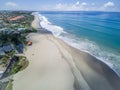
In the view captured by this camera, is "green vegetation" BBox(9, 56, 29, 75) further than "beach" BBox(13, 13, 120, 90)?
Yes

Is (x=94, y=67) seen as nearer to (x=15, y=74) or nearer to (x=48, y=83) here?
(x=48, y=83)

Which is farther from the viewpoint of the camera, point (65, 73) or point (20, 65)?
point (20, 65)

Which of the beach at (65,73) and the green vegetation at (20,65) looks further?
the green vegetation at (20,65)

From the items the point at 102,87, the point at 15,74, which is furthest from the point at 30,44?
the point at 102,87

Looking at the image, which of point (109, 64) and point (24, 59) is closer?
point (109, 64)

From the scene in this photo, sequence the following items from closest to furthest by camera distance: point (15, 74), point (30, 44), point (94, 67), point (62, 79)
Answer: point (62, 79)
point (15, 74)
point (94, 67)
point (30, 44)

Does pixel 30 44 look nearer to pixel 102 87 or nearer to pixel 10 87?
pixel 10 87

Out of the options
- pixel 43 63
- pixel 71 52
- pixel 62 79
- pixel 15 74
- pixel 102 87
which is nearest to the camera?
pixel 102 87
